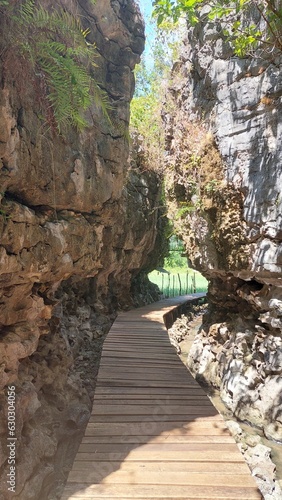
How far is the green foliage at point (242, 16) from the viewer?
4191 millimetres

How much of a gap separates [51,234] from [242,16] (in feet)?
17.3

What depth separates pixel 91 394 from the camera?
Result: 22.4 ft

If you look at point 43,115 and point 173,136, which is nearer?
point 43,115

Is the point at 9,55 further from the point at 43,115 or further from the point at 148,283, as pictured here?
the point at 148,283

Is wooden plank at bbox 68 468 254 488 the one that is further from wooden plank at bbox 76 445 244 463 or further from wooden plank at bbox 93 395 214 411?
wooden plank at bbox 93 395 214 411

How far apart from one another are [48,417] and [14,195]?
11.9 ft

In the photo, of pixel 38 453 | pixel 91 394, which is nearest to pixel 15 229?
pixel 38 453

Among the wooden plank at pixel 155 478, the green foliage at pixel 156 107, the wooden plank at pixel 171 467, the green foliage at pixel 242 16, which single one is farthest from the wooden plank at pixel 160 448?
the green foliage at pixel 156 107

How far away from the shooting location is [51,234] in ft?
16.3

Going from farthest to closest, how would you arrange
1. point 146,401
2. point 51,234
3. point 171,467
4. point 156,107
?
point 156,107
point 51,234
point 146,401
point 171,467

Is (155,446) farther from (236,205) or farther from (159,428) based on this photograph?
(236,205)

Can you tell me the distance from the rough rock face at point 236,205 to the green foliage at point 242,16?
0.48m

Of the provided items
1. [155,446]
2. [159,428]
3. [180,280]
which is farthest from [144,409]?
[180,280]

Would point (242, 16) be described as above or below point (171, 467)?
above
